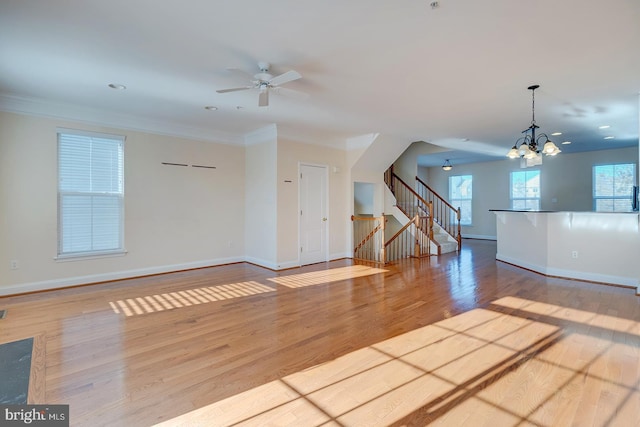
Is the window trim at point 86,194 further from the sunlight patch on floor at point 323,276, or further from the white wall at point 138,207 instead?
the sunlight patch on floor at point 323,276

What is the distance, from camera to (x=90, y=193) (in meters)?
4.91

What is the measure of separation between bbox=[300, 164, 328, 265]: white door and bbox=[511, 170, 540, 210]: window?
7.10m

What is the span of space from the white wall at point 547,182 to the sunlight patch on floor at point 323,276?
21.9 feet

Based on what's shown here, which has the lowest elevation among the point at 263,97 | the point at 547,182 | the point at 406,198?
the point at 406,198

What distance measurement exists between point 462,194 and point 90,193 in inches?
439

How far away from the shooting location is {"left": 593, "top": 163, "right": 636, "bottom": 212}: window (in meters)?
8.18

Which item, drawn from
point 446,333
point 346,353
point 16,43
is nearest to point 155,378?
point 346,353

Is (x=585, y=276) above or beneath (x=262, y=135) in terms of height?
beneath

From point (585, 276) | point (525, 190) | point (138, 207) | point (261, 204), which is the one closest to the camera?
point (585, 276)

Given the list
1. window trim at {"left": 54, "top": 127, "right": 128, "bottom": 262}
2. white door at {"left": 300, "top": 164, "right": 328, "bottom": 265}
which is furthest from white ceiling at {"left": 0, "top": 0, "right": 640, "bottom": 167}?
white door at {"left": 300, "top": 164, "right": 328, "bottom": 265}

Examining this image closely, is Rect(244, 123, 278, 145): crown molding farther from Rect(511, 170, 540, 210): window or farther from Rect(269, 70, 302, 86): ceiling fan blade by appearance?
Rect(511, 170, 540, 210): window

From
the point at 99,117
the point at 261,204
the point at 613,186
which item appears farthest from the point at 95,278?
the point at 613,186

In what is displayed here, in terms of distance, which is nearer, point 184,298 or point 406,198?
point 184,298

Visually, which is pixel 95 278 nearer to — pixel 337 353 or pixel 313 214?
pixel 313 214
